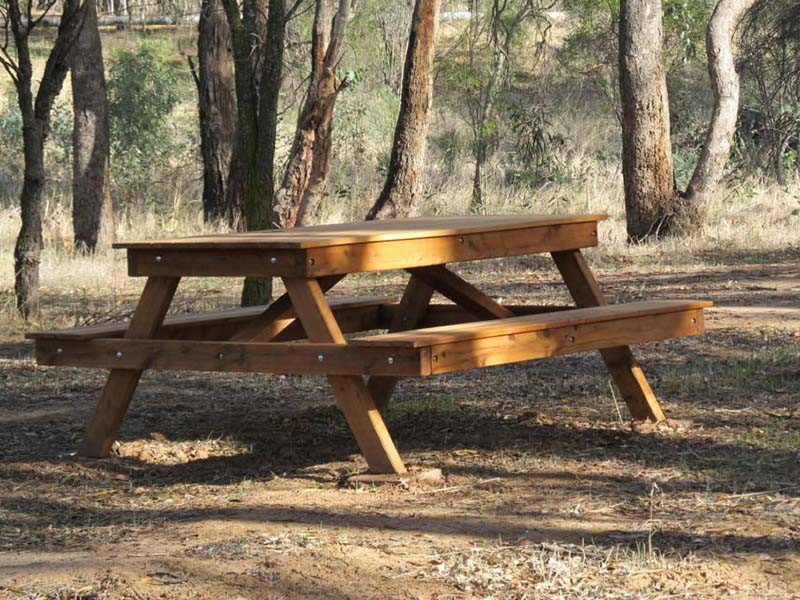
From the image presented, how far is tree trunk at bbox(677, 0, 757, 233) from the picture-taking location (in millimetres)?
13688

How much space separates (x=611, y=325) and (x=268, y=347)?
4.28ft

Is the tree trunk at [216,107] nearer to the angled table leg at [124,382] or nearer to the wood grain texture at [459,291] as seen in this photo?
the wood grain texture at [459,291]

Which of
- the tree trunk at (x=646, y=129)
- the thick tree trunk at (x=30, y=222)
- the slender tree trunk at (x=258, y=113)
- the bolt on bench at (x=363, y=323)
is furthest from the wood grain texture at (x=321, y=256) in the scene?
Result: the tree trunk at (x=646, y=129)

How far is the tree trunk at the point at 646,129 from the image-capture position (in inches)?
531

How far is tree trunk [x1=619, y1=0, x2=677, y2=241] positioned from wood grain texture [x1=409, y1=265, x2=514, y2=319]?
7862 mm

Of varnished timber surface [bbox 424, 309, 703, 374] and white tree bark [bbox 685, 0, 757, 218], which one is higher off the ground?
white tree bark [bbox 685, 0, 757, 218]

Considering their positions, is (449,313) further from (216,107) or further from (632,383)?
(216,107)

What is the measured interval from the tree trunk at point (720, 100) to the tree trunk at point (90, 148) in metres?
5.96

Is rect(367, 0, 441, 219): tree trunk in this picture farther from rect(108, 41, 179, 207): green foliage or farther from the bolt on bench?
→ the bolt on bench

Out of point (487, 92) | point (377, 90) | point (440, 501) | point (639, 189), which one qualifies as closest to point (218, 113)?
point (487, 92)

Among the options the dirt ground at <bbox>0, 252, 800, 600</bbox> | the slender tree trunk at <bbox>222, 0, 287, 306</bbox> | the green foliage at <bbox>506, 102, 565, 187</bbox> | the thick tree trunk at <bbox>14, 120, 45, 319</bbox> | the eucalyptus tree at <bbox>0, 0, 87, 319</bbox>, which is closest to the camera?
the dirt ground at <bbox>0, 252, 800, 600</bbox>

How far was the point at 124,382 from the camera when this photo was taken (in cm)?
527

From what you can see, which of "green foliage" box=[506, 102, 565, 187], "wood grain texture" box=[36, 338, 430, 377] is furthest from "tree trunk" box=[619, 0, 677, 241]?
"wood grain texture" box=[36, 338, 430, 377]

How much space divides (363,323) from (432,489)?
1.65 meters
